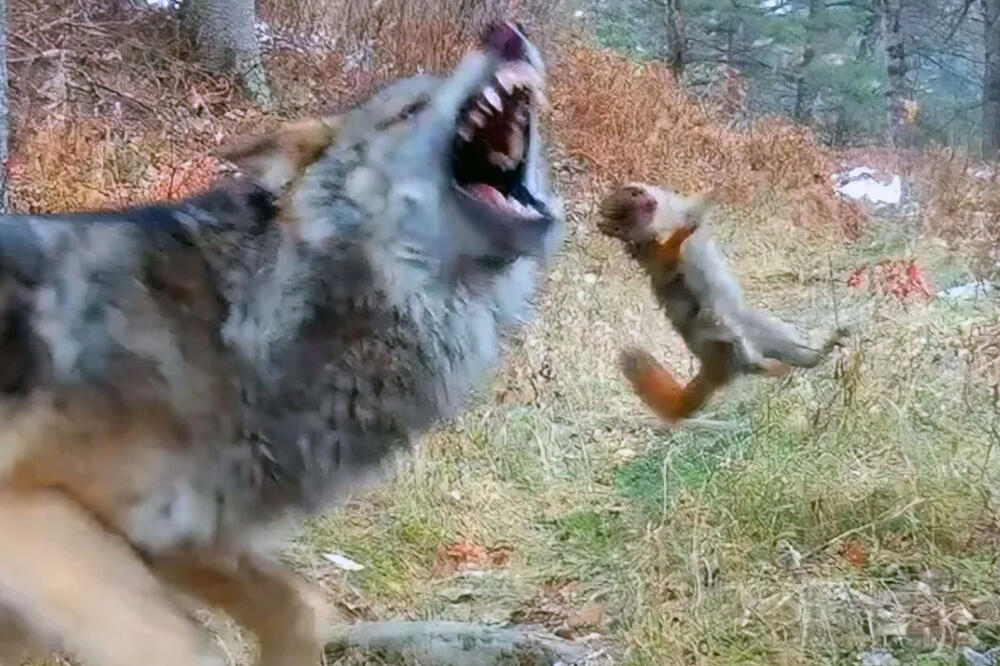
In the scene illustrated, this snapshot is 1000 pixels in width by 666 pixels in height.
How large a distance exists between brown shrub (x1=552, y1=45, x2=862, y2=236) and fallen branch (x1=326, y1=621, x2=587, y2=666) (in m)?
2.41

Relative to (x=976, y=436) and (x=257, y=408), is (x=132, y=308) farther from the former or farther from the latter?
(x=976, y=436)

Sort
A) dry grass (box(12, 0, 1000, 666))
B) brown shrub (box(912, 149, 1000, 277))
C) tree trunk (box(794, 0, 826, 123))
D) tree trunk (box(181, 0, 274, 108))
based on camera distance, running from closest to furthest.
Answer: dry grass (box(12, 0, 1000, 666)), brown shrub (box(912, 149, 1000, 277)), tree trunk (box(794, 0, 826, 123)), tree trunk (box(181, 0, 274, 108))

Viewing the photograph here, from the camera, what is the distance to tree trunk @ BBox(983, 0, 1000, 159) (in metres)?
3.53

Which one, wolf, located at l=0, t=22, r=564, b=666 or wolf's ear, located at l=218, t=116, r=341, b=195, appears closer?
wolf, located at l=0, t=22, r=564, b=666

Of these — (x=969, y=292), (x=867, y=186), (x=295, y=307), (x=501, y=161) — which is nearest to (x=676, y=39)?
(x=867, y=186)

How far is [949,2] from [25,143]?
270cm

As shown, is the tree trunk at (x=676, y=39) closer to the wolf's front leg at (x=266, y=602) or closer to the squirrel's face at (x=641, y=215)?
the squirrel's face at (x=641, y=215)

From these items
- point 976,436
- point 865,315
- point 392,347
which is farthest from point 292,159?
point 865,315

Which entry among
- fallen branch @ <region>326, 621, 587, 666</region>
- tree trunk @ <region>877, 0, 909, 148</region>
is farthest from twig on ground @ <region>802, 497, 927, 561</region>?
tree trunk @ <region>877, 0, 909, 148</region>

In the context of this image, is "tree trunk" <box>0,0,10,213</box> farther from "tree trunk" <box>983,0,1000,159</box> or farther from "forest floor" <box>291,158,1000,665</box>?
"tree trunk" <box>983,0,1000,159</box>

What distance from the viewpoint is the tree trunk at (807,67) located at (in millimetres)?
4078

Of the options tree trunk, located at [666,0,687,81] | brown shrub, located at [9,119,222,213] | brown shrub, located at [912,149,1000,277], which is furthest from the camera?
tree trunk, located at [666,0,687,81]

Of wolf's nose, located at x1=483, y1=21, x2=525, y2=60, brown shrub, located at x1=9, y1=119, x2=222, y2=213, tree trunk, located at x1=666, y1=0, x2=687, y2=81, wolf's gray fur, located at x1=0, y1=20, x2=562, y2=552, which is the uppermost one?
wolf's nose, located at x1=483, y1=21, x2=525, y2=60

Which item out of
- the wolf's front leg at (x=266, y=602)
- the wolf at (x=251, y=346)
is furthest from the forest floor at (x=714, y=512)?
the wolf at (x=251, y=346)
